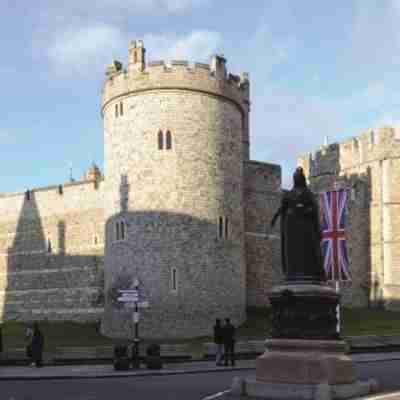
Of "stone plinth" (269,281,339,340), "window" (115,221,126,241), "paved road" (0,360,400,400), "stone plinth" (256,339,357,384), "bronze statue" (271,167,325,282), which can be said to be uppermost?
"window" (115,221,126,241)

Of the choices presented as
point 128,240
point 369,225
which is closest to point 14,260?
point 128,240

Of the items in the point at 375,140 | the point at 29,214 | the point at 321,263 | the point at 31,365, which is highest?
the point at 375,140

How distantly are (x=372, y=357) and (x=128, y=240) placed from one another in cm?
1209

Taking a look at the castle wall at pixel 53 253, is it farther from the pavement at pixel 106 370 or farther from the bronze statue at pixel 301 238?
the bronze statue at pixel 301 238

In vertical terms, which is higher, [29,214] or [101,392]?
[29,214]

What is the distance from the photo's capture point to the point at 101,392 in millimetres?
16531

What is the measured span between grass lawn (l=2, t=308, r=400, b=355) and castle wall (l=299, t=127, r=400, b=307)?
277 cm

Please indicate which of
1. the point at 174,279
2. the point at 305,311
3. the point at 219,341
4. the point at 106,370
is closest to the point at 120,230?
the point at 174,279

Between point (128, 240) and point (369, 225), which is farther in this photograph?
point (369, 225)

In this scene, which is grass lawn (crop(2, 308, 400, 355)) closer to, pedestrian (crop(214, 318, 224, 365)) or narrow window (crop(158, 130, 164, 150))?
pedestrian (crop(214, 318, 224, 365))

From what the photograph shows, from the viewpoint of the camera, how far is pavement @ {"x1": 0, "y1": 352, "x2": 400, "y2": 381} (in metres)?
20.8

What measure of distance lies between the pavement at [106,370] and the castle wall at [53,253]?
16896mm

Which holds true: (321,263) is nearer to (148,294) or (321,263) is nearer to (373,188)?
(148,294)

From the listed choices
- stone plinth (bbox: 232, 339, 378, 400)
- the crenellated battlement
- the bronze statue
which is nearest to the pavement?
stone plinth (bbox: 232, 339, 378, 400)
